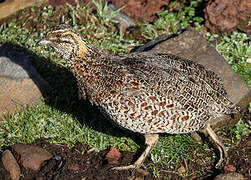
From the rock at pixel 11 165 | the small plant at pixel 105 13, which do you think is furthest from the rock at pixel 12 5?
the rock at pixel 11 165

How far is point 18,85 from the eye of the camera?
601cm

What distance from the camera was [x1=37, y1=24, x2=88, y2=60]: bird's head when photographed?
4887 mm

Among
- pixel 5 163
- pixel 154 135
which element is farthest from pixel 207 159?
pixel 5 163

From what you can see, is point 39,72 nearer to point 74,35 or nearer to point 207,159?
point 74,35

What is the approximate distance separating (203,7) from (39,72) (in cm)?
356

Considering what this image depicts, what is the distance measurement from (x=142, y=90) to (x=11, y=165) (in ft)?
6.18

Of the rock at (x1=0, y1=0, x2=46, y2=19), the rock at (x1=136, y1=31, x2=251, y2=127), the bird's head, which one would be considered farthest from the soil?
the rock at (x1=0, y1=0, x2=46, y2=19)

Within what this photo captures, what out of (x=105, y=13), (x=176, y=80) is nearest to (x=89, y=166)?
(x=176, y=80)

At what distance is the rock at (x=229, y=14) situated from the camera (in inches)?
296

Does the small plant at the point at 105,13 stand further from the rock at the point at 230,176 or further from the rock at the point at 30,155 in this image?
the rock at the point at 230,176

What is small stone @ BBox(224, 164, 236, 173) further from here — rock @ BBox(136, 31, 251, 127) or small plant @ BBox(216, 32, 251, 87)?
small plant @ BBox(216, 32, 251, 87)

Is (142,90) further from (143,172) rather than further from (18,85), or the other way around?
(18,85)

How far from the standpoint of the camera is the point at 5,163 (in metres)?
5.14

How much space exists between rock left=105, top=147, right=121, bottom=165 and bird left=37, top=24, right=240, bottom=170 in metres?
0.18
